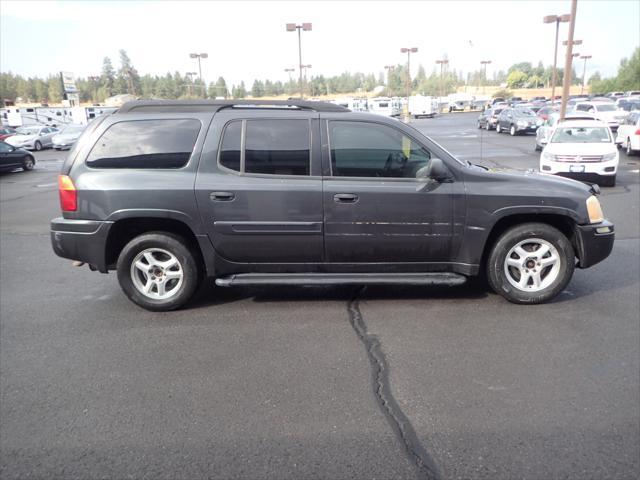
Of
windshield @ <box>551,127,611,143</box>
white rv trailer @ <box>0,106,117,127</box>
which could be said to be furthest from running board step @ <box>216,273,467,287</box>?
white rv trailer @ <box>0,106,117,127</box>

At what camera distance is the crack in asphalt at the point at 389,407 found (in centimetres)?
281

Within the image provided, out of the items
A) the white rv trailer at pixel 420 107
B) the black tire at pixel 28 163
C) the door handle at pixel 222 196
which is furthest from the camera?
the white rv trailer at pixel 420 107

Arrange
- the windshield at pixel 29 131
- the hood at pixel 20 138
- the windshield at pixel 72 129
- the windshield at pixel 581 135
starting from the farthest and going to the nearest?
the windshield at pixel 29 131 < the windshield at pixel 72 129 < the hood at pixel 20 138 < the windshield at pixel 581 135

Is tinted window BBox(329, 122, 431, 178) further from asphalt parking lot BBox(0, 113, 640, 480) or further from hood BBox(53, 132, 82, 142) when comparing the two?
hood BBox(53, 132, 82, 142)

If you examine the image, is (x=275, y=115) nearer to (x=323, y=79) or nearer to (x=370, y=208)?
(x=370, y=208)

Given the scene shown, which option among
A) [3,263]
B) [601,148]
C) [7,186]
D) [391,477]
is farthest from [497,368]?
[7,186]

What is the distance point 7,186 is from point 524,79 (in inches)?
5374

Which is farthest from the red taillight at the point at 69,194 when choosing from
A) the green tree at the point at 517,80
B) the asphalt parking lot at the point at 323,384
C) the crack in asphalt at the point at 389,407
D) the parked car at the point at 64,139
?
the green tree at the point at 517,80

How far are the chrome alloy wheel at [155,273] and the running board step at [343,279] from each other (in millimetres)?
455

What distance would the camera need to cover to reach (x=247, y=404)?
344 cm

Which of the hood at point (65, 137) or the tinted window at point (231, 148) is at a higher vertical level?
the tinted window at point (231, 148)

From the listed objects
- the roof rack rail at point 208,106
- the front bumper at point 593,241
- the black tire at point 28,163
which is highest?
the roof rack rail at point 208,106

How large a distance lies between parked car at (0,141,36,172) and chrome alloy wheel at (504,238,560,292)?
830 inches

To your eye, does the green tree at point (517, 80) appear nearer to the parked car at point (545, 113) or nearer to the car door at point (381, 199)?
the parked car at point (545, 113)
